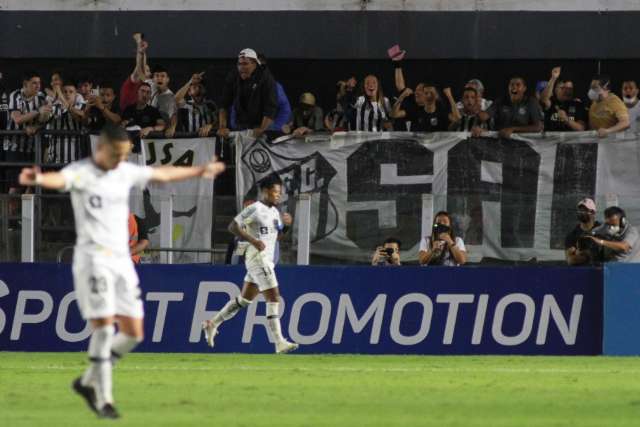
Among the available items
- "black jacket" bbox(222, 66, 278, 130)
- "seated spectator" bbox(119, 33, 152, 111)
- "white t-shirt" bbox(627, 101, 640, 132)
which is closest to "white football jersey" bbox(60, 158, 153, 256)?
"black jacket" bbox(222, 66, 278, 130)

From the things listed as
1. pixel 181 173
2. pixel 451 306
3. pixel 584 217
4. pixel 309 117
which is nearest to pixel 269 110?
pixel 309 117

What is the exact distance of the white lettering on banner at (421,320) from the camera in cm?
1880

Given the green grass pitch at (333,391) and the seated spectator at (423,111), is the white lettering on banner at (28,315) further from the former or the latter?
the seated spectator at (423,111)

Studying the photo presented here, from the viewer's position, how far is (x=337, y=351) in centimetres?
1886

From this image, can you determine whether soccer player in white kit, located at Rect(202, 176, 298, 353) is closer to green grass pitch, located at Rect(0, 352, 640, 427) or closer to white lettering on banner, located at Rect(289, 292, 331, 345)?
green grass pitch, located at Rect(0, 352, 640, 427)

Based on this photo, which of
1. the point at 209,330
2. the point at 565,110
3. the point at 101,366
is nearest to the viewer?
the point at 101,366

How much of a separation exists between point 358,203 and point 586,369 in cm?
415

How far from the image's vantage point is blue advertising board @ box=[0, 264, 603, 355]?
18734 millimetres

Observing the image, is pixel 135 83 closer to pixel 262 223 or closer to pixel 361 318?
pixel 262 223

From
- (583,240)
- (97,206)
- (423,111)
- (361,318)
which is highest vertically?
(423,111)

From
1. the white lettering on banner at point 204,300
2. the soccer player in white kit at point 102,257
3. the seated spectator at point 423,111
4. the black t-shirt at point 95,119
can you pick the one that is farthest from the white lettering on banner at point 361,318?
the soccer player in white kit at point 102,257

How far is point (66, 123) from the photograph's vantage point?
70.6ft

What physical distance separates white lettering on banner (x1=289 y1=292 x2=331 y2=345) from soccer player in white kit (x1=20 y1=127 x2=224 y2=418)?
25.8ft

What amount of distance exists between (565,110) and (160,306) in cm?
643
